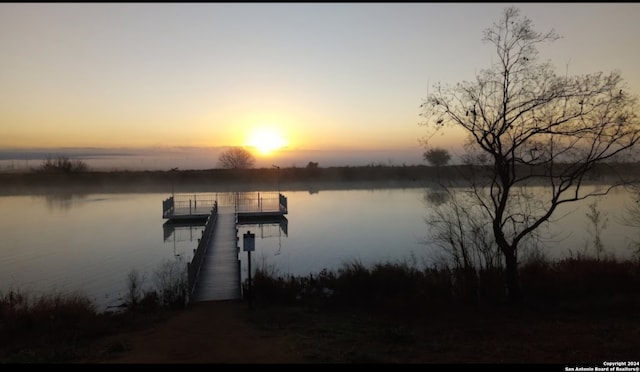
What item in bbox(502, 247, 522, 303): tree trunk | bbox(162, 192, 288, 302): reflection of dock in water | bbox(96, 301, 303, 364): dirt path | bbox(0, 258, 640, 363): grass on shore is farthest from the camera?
bbox(162, 192, 288, 302): reflection of dock in water

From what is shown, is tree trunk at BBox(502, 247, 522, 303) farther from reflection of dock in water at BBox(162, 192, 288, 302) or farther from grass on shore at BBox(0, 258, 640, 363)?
reflection of dock in water at BBox(162, 192, 288, 302)

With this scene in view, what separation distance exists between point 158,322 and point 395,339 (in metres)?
4.73

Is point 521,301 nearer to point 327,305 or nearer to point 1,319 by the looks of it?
point 327,305

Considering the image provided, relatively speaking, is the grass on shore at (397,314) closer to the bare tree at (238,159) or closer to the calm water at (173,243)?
the calm water at (173,243)

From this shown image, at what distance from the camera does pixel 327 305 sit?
33.7ft

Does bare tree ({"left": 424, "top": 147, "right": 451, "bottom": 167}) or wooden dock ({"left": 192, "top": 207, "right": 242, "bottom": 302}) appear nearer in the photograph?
wooden dock ({"left": 192, "top": 207, "right": 242, "bottom": 302})

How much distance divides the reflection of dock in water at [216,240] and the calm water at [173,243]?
1.97ft

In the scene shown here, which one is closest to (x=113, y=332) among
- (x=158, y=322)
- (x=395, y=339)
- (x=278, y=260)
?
(x=158, y=322)

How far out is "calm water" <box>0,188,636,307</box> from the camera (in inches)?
559

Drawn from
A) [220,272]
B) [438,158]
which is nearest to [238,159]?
[438,158]

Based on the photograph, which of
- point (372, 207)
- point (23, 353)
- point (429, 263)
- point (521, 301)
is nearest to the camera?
point (23, 353)

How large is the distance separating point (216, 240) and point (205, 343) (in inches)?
466

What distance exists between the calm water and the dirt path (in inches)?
150

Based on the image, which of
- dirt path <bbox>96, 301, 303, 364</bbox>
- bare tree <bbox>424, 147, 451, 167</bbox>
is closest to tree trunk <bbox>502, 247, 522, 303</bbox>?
dirt path <bbox>96, 301, 303, 364</bbox>
